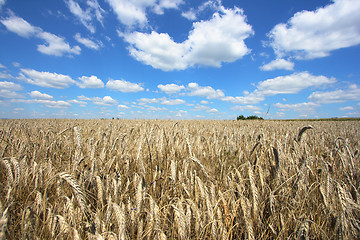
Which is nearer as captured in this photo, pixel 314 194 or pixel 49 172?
pixel 314 194

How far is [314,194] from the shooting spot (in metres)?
1.68

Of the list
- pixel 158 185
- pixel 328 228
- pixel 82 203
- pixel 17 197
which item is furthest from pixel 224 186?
pixel 17 197

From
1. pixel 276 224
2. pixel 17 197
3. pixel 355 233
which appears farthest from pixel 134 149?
pixel 355 233

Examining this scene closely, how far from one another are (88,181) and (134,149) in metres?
1.21

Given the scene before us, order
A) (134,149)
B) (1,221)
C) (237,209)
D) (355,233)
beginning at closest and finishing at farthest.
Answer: (1,221), (355,233), (237,209), (134,149)

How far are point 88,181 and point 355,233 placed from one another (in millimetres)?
2194

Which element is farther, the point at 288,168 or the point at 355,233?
the point at 288,168

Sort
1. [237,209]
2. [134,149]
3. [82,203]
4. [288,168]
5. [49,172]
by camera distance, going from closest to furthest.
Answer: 1. [82,203]
2. [237,209]
3. [49,172]
4. [288,168]
5. [134,149]

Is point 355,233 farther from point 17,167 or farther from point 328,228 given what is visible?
point 17,167

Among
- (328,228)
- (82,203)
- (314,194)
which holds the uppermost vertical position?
(82,203)

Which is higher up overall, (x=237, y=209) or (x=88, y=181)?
(x=88, y=181)

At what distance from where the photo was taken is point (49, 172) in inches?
74.5

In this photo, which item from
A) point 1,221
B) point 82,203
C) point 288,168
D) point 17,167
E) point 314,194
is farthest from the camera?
point 288,168

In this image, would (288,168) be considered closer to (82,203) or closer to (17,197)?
(82,203)
